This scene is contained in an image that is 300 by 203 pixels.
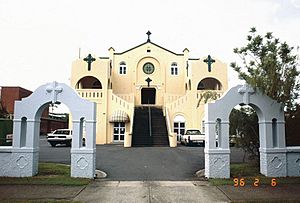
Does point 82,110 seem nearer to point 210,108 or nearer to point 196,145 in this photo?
point 210,108

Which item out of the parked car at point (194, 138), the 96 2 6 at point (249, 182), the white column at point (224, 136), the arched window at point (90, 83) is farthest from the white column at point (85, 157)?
the arched window at point (90, 83)

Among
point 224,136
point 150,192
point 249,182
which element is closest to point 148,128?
point 224,136

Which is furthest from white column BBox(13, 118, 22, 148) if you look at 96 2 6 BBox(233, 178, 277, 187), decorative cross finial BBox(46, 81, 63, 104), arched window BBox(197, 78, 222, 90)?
arched window BBox(197, 78, 222, 90)

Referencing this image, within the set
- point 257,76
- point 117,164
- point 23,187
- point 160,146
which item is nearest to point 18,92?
point 160,146

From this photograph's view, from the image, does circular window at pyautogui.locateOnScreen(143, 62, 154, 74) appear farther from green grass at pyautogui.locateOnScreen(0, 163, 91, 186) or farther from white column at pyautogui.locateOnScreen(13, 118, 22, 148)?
white column at pyautogui.locateOnScreen(13, 118, 22, 148)

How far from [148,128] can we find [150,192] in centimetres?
1669

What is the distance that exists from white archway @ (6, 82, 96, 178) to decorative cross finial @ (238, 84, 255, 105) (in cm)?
567

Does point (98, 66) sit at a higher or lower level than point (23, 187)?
higher

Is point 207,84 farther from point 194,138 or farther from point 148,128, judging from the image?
point 194,138

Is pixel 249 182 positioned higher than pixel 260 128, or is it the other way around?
pixel 260 128

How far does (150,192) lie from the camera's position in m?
8.56

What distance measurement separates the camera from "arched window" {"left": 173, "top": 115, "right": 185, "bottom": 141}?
27.0 m

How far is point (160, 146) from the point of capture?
22.3 metres

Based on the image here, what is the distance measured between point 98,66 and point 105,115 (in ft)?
15.7
